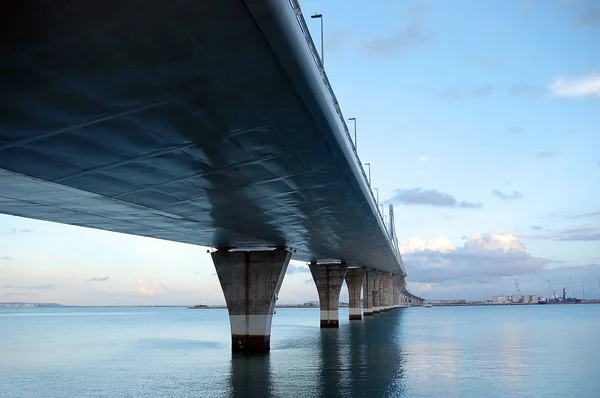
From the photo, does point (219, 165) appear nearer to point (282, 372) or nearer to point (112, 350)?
point (282, 372)

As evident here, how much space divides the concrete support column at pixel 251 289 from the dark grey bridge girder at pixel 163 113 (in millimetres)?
20371

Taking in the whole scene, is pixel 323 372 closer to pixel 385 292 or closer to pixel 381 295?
pixel 381 295

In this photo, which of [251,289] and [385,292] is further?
[385,292]

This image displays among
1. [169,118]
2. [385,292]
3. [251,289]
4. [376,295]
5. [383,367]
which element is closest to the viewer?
[169,118]

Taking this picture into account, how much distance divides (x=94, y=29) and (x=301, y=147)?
39.0 ft

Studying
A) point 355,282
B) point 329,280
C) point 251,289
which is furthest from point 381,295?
point 251,289

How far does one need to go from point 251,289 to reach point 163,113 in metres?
39.3

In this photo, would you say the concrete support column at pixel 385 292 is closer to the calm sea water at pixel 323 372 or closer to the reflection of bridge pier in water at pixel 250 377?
the calm sea water at pixel 323 372

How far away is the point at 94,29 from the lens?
42.0ft

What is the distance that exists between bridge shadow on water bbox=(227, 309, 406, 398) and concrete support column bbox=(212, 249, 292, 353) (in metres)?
2.58

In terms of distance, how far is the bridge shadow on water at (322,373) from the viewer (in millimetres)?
33219

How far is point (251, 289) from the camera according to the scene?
185 feet

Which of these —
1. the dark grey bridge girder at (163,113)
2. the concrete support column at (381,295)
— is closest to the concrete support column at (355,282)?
the concrete support column at (381,295)

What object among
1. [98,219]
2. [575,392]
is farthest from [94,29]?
[575,392]
